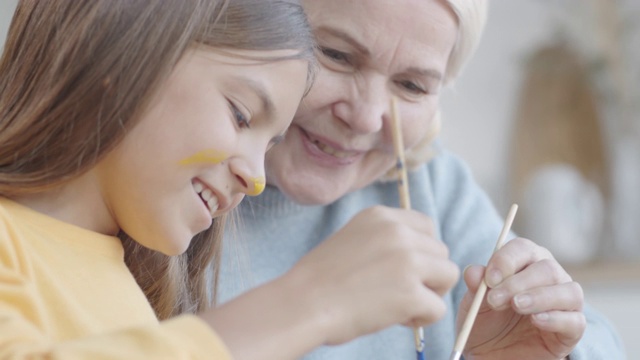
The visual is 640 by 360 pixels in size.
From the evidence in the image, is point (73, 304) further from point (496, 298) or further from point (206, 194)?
point (496, 298)

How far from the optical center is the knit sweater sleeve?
1390 mm

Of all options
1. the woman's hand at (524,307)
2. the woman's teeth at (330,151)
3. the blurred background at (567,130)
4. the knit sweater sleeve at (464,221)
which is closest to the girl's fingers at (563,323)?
the woman's hand at (524,307)

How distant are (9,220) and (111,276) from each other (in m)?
0.10

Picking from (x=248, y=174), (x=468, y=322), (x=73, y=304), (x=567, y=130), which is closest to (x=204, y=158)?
(x=248, y=174)

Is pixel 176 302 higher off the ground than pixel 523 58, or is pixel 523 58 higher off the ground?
pixel 523 58

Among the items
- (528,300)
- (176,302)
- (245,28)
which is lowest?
(176,302)

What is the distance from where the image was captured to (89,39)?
Answer: 0.78 metres

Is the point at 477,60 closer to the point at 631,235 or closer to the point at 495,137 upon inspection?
the point at 495,137

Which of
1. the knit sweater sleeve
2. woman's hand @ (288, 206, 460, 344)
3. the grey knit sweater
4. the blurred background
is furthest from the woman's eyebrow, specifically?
the blurred background

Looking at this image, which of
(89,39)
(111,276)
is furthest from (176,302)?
(89,39)

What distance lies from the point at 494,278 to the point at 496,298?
21 mm

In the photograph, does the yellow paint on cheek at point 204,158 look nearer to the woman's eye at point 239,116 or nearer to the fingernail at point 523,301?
the woman's eye at point 239,116

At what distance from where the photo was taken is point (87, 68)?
30.6 inches

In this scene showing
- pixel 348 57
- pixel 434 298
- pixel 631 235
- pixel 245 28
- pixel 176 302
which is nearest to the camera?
pixel 434 298
